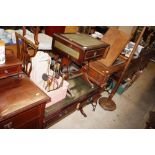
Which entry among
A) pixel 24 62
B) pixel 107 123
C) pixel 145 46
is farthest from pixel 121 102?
pixel 24 62

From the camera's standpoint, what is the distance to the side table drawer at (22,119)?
1.38m

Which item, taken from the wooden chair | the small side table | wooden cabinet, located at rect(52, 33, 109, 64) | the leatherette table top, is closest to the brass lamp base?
the wooden chair

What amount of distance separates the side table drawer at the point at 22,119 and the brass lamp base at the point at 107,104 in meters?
1.78

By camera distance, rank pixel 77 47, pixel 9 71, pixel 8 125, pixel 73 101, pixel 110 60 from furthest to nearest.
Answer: pixel 110 60
pixel 73 101
pixel 77 47
pixel 9 71
pixel 8 125

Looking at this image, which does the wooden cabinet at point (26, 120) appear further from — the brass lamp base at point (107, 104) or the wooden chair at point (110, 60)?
the brass lamp base at point (107, 104)

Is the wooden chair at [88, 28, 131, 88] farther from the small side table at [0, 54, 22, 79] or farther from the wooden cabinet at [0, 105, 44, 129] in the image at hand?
the small side table at [0, 54, 22, 79]

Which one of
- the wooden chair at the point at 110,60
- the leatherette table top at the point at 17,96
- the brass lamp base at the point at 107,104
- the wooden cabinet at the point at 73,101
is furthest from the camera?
the brass lamp base at the point at 107,104

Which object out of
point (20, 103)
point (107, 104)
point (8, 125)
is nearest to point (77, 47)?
point (20, 103)

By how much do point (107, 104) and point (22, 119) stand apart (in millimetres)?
2071

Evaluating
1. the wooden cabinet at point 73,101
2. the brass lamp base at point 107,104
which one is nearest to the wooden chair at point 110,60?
the wooden cabinet at point 73,101

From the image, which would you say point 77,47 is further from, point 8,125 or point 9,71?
point 8,125

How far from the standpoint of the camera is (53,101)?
2189 millimetres

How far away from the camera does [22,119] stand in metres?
1.52
